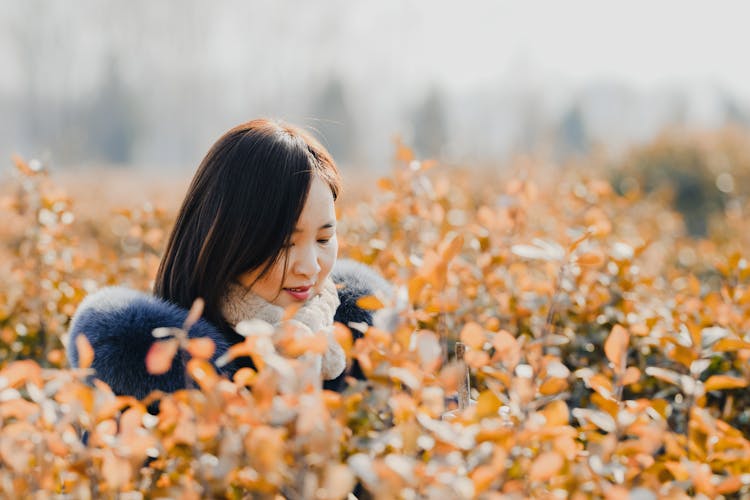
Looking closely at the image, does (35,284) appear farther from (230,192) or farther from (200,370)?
(200,370)

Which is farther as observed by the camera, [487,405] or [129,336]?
[129,336]

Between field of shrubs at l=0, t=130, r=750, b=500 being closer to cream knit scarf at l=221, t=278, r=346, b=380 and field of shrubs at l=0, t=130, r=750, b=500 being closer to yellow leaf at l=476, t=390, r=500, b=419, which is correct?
yellow leaf at l=476, t=390, r=500, b=419

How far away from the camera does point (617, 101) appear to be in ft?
232

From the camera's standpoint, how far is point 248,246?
1478mm

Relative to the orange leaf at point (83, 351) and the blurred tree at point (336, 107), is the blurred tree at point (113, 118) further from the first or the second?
the orange leaf at point (83, 351)

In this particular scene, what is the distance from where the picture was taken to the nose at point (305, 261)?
1506 mm

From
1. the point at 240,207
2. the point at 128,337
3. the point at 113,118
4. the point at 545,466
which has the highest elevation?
the point at 240,207

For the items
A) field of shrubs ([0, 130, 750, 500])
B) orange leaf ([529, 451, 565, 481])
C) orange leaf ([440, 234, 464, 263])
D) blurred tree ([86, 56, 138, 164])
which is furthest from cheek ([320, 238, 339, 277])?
blurred tree ([86, 56, 138, 164])

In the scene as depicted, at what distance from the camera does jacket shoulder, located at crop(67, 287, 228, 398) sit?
4.35 feet

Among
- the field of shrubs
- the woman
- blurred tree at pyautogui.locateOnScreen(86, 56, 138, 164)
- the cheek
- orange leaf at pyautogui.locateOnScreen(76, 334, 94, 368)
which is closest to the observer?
the field of shrubs

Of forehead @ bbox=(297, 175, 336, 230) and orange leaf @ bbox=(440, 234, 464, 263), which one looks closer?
orange leaf @ bbox=(440, 234, 464, 263)

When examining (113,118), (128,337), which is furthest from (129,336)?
(113,118)

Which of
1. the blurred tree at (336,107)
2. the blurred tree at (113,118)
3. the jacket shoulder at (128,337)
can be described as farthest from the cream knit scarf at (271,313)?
the blurred tree at (113,118)

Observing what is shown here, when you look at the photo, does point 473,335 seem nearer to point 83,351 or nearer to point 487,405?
point 487,405
